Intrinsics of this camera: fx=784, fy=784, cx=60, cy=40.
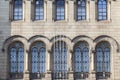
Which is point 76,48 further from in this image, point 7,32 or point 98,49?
point 7,32

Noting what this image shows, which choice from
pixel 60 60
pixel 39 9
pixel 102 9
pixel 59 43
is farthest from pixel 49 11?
pixel 102 9

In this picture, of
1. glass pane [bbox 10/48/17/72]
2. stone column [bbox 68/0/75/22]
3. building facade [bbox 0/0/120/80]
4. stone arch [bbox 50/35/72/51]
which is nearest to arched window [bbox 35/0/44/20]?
building facade [bbox 0/0/120/80]

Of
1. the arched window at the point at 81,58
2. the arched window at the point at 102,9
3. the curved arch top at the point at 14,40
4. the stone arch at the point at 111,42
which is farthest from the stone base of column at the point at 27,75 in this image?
the arched window at the point at 102,9

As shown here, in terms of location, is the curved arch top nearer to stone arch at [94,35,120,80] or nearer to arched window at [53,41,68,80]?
arched window at [53,41,68,80]

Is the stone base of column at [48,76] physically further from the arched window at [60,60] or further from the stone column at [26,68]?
the stone column at [26,68]

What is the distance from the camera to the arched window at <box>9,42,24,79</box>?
55500 millimetres

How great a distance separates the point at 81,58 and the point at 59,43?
1.91 metres

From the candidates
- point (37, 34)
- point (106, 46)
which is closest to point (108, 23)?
point (106, 46)

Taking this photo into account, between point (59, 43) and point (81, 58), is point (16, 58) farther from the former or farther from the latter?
point (81, 58)

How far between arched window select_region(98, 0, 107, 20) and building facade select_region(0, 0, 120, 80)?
0.52 feet

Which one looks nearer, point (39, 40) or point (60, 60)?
point (39, 40)

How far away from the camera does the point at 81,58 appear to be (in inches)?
2191

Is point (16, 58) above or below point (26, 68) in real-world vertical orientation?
above

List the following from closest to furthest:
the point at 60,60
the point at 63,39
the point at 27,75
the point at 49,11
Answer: the point at 27,75 < the point at 63,39 < the point at 60,60 < the point at 49,11
